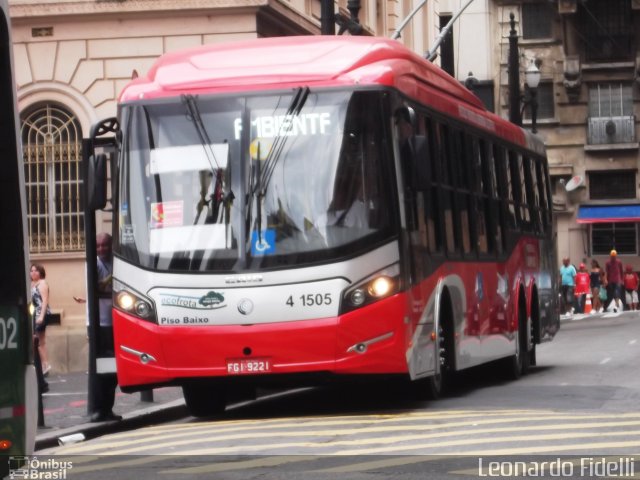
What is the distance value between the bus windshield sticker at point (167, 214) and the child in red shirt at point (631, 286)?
130 feet

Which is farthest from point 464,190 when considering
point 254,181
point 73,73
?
point 73,73

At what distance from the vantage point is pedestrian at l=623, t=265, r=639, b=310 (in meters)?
54.0

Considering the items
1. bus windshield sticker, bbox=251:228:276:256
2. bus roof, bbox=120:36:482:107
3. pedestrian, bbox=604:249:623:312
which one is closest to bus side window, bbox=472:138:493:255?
bus roof, bbox=120:36:482:107

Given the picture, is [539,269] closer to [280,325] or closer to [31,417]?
[280,325]

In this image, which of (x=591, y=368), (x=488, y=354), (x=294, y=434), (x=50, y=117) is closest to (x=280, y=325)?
(x=294, y=434)

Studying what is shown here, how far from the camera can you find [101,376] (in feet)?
55.4

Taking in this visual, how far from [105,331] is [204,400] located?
1.31 m

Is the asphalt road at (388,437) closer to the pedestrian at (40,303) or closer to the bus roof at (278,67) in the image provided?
the bus roof at (278,67)

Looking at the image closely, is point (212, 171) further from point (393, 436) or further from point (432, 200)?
point (393, 436)

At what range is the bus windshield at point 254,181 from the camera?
15.1m

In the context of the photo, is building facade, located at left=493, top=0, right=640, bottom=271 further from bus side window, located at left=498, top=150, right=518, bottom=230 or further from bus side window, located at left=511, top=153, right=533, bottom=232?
bus side window, located at left=498, top=150, right=518, bottom=230

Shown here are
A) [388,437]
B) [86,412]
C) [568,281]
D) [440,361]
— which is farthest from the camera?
[568,281]

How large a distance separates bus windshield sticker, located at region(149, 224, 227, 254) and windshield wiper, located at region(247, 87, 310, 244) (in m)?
0.28

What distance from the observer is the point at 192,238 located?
15172mm
